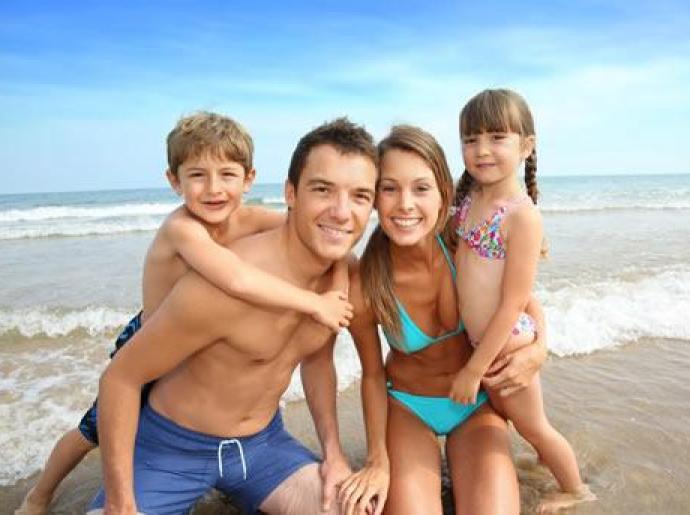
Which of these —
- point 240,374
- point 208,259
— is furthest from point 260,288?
point 240,374

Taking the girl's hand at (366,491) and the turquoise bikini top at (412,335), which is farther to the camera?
the turquoise bikini top at (412,335)

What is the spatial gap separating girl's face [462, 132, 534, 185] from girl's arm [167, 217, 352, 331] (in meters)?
1.35

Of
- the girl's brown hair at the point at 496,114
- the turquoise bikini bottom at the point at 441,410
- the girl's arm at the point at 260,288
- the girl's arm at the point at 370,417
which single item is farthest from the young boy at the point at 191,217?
the girl's brown hair at the point at 496,114

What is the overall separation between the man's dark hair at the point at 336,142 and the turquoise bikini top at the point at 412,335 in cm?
88

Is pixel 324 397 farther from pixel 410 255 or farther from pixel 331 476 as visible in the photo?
pixel 410 255

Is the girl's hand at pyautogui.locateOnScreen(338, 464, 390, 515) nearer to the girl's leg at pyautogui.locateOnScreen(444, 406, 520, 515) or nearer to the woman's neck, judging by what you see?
the girl's leg at pyautogui.locateOnScreen(444, 406, 520, 515)

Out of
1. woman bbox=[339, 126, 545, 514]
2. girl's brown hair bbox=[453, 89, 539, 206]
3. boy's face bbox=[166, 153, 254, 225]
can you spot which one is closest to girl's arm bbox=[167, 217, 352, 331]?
woman bbox=[339, 126, 545, 514]

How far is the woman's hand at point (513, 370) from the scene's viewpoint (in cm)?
329

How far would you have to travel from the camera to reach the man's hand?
9.78 ft

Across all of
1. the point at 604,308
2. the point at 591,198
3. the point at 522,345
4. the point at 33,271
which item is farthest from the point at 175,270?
the point at 591,198

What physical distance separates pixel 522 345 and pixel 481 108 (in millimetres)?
1478

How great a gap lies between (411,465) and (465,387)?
0.55m

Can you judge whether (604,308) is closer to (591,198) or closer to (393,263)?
(393,263)

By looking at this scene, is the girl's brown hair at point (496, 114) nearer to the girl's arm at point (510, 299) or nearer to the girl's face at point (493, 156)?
the girl's face at point (493, 156)
